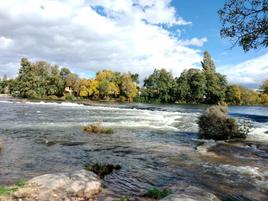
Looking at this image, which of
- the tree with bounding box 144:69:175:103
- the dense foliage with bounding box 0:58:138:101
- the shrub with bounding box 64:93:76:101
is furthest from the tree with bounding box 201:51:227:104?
the shrub with bounding box 64:93:76:101

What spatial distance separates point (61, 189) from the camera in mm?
8555

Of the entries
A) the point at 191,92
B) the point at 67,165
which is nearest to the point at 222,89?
the point at 191,92

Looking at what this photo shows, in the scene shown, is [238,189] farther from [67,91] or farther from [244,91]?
[244,91]

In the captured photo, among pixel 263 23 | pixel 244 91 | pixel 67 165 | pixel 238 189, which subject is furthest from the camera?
pixel 244 91

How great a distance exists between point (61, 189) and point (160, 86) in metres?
104

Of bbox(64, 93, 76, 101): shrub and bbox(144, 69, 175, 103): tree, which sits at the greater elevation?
bbox(144, 69, 175, 103): tree

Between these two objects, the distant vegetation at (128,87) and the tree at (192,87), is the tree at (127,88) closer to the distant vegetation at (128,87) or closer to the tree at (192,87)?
the distant vegetation at (128,87)

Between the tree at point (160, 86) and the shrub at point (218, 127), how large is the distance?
291ft

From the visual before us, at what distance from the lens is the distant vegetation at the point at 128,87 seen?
4067 inches

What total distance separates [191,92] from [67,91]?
3972cm

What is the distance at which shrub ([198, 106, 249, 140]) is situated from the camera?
2138 centimetres

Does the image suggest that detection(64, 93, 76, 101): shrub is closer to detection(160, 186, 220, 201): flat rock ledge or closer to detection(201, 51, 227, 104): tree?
detection(201, 51, 227, 104): tree

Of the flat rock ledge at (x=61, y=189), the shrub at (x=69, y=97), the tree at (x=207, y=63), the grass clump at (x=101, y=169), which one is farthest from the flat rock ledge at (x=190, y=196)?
the tree at (x=207, y=63)

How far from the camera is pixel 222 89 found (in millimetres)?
107062
